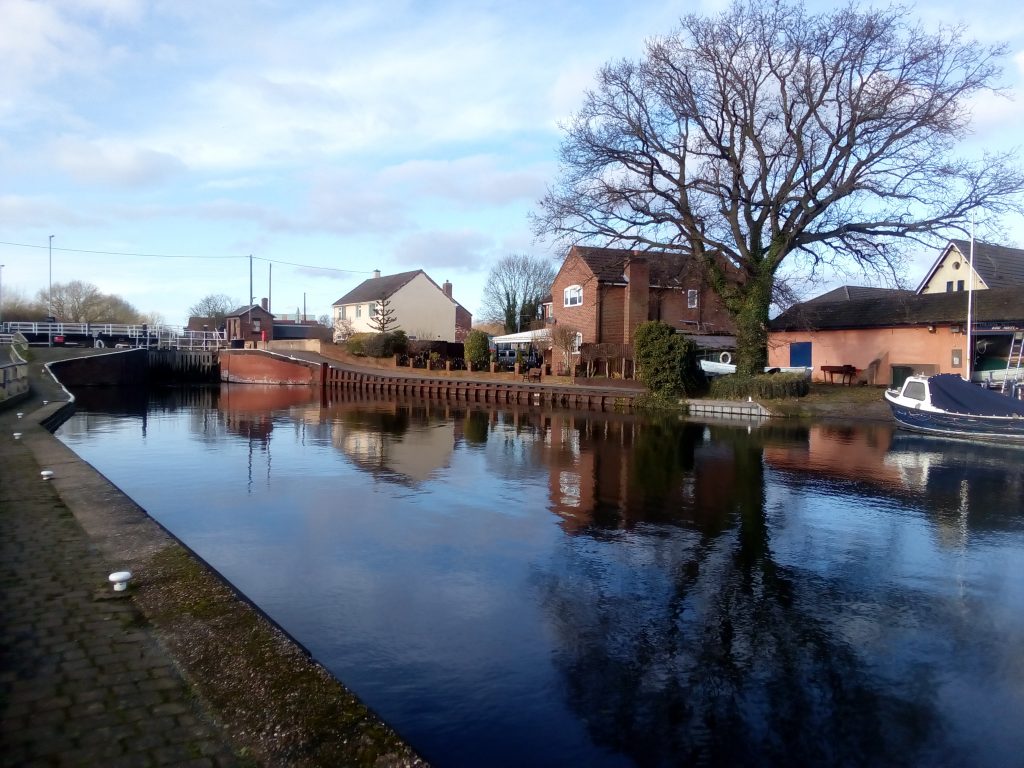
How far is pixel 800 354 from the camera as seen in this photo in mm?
35781

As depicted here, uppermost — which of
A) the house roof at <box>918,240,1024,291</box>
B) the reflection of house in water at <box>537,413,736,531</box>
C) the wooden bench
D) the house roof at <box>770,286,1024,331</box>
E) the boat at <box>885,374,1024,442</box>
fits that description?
the house roof at <box>918,240,1024,291</box>

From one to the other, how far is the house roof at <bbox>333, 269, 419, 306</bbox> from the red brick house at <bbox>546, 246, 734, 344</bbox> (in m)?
23.4

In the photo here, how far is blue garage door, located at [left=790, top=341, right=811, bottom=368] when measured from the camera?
1395 inches

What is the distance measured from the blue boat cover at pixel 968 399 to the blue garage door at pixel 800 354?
46.5 ft

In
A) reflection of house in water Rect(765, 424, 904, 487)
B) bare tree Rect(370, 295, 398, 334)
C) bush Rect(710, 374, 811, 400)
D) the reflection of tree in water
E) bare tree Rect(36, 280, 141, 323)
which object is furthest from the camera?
bare tree Rect(36, 280, 141, 323)

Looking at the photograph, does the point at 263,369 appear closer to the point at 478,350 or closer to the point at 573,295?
the point at 478,350

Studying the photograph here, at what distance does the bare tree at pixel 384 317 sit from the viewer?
177 feet

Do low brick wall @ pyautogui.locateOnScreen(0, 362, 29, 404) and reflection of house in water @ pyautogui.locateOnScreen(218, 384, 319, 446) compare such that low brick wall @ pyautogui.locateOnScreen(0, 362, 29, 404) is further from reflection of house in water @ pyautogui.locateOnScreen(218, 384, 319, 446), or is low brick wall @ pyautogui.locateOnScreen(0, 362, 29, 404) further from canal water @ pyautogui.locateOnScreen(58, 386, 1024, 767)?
canal water @ pyautogui.locateOnScreen(58, 386, 1024, 767)

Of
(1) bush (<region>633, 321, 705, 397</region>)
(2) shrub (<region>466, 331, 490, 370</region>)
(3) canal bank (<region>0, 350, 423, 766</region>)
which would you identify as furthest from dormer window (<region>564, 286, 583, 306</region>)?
(3) canal bank (<region>0, 350, 423, 766</region>)

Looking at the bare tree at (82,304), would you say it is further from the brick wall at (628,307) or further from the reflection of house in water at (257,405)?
the brick wall at (628,307)

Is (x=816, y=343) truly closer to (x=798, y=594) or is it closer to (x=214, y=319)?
(x=798, y=594)

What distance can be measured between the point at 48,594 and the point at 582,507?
23.7 ft

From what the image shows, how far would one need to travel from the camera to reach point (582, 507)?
11523 mm

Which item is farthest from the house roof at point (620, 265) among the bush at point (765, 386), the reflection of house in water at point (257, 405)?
the reflection of house in water at point (257, 405)
